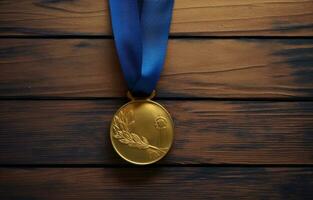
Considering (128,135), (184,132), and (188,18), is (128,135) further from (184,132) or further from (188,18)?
(188,18)

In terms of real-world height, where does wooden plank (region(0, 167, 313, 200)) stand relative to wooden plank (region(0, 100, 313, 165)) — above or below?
below

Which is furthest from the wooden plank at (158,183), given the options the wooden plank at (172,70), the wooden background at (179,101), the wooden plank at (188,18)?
the wooden plank at (188,18)

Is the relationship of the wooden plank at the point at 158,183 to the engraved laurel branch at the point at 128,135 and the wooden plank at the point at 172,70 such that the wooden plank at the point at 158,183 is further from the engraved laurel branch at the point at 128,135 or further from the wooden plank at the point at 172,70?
the wooden plank at the point at 172,70

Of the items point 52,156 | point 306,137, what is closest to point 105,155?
point 52,156

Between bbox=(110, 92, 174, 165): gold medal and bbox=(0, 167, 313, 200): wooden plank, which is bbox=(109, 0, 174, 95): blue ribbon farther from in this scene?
bbox=(0, 167, 313, 200): wooden plank

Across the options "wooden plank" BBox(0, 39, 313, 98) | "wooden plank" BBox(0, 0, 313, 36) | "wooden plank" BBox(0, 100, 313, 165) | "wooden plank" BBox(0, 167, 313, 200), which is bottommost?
"wooden plank" BBox(0, 167, 313, 200)

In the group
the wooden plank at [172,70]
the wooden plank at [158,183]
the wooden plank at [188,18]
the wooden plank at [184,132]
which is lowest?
the wooden plank at [158,183]

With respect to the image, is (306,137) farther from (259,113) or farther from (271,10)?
(271,10)

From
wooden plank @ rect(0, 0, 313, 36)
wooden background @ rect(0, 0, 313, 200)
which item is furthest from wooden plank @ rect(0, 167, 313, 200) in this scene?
wooden plank @ rect(0, 0, 313, 36)
